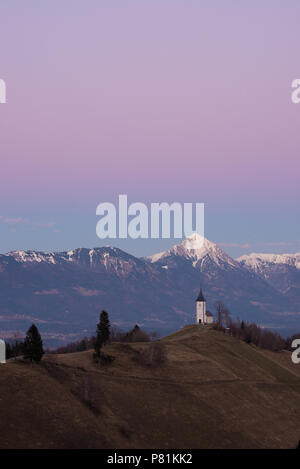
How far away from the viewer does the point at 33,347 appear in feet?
426

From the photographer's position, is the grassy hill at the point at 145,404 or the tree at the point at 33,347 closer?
the grassy hill at the point at 145,404

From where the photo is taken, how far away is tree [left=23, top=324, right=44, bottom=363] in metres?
130

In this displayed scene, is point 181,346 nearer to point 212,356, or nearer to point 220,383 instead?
point 212,356

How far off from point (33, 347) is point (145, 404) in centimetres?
2334

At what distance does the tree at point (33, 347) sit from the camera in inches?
5123

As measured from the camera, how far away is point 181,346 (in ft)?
604

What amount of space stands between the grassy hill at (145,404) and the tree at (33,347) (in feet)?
6.74

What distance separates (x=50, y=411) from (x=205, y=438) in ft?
94.1

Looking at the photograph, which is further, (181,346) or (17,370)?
(181,346)

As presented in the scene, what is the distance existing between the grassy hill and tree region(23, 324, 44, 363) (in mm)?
2053

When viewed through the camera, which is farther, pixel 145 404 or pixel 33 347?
pixel 33 347

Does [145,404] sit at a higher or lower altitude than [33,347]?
lower
